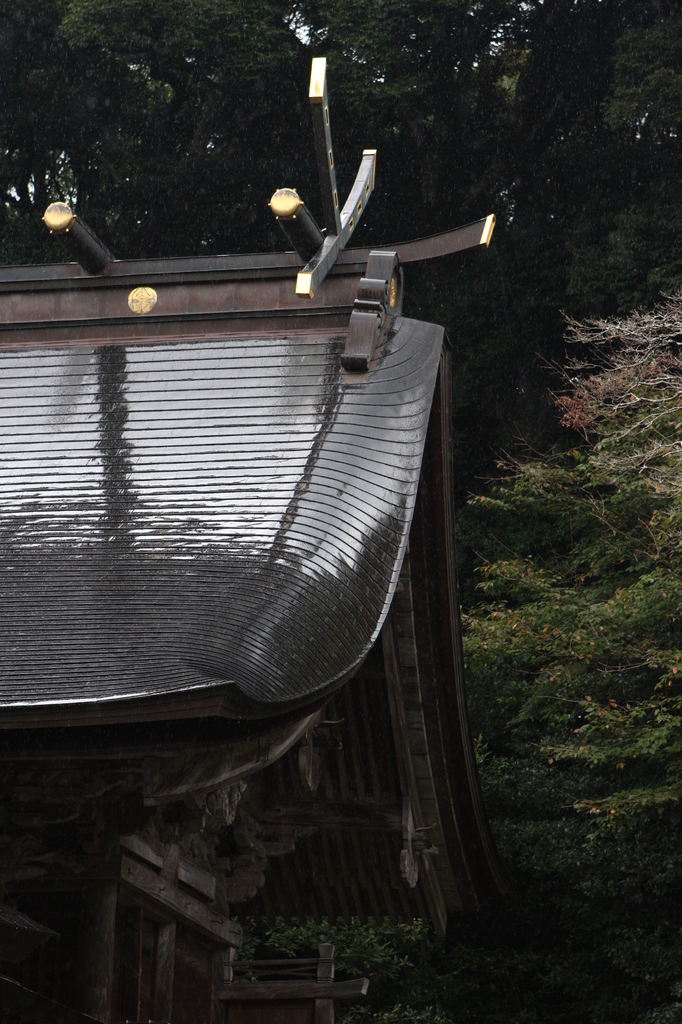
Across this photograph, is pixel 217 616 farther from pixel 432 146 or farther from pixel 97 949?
pixel 432 146

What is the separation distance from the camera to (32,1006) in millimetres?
2404

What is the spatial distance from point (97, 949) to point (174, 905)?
644 mm

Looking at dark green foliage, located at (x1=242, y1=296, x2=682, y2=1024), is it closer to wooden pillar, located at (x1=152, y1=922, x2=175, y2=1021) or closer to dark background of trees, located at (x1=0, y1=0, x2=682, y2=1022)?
dark background of trees, located at (x1=0, y1=0, x2=682, y2=1022)

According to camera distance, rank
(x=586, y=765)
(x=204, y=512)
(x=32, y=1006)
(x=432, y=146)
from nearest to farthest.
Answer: (x=32, y=1006) → (x=204, y=512) → (x=586, y=765) → (x=432, y=146)

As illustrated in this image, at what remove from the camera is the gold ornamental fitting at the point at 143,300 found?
4.63 meters

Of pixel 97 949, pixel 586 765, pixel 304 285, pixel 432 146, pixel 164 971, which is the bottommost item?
pixel 586 765

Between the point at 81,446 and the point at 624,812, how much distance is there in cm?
643

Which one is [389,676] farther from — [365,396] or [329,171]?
[329,171]

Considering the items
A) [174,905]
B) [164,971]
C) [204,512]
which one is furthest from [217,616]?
[164,971]

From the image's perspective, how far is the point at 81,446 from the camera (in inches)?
156

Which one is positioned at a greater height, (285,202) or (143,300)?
(285,202)

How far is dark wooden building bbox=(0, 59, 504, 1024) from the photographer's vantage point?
2.64m

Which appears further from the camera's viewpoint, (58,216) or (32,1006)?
(58,216)

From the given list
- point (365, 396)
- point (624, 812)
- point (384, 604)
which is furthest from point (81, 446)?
point (624, 812)
